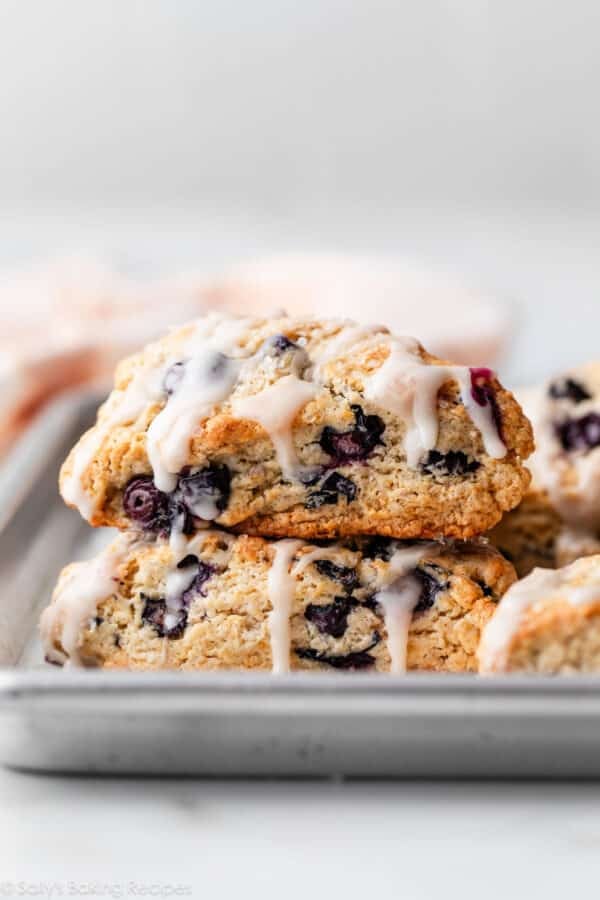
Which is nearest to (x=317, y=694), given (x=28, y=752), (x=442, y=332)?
(x=28, y=752)

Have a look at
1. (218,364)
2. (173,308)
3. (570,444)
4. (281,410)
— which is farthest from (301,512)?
(173,308)

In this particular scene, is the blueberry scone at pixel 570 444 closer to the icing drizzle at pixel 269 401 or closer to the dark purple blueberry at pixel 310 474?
the icing drizzle at pixel 269 401

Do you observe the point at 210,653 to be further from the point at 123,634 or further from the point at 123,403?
the point at 123,403

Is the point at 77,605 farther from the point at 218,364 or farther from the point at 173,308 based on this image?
the point at 173,308

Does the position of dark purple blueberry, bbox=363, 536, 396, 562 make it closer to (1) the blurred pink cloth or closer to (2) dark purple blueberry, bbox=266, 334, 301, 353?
(2) dark purple blueberry, bbox=266, 334, 301, 353

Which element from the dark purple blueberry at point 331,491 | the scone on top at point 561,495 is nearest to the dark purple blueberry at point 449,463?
the dark purple blueberry at point 331,491

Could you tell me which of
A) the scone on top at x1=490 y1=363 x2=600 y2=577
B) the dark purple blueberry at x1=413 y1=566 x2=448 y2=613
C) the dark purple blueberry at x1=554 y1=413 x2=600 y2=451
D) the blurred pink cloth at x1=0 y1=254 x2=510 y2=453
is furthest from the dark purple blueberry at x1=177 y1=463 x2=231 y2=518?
the blurred pink cloth at x1=0 y1=254 x2=510 y2=453

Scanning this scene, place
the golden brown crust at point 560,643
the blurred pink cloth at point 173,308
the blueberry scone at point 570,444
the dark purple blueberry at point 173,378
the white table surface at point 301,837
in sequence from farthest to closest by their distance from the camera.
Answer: the blurred pink cloth at point 173,308 < the blueberry scone at point 570,444 < the dark purple blueberry at point 173,378 < the golden brown crust at point 560,643 < the white table surface at point 301,837
